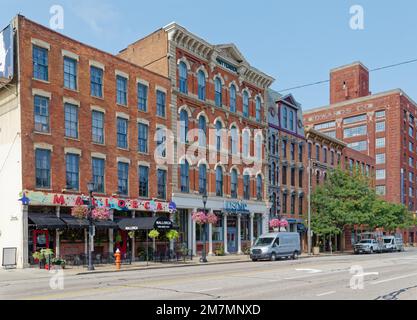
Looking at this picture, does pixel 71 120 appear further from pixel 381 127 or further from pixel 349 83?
pixel 349 83

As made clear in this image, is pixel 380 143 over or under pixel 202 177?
over

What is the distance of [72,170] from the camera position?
97.1 feet

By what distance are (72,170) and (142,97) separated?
844 cm

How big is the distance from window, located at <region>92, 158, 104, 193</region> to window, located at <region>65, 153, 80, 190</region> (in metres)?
1.36

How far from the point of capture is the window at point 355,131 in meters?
93.0

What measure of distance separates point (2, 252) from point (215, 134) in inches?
810

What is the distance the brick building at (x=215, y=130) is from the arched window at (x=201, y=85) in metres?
0.09

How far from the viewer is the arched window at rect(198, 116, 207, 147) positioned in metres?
39.5

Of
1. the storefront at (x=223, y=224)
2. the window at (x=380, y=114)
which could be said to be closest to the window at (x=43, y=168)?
the storefront at (x=223, y=224)

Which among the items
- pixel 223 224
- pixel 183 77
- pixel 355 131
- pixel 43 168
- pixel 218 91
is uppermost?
pixel 355 131

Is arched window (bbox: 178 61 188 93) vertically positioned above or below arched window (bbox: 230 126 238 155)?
above

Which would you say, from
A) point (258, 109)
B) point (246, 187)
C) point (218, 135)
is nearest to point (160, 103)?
point (218, 135)

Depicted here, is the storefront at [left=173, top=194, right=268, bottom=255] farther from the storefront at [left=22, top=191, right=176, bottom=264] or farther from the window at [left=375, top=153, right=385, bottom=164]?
the window at [left=375, top=153, right=385, bottom=164]

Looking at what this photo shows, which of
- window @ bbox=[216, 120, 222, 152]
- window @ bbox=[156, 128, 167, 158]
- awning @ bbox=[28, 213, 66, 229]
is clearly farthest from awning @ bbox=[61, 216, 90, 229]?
window @ bbox=[216, 120, 222, 152]
